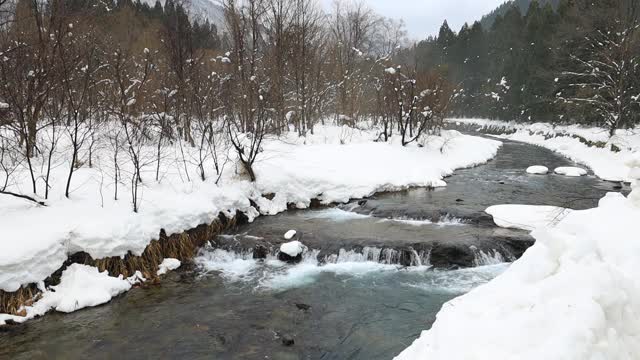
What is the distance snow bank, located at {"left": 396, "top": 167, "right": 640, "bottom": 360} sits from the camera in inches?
114

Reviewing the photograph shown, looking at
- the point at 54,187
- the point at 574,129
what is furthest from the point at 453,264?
the point at 574,129

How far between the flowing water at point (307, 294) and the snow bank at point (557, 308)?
Answer: 2.03 meters

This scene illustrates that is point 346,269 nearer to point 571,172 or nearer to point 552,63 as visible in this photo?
point 571,172

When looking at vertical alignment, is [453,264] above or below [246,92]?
below

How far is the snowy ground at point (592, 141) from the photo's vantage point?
628 inches

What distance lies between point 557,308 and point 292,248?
227 inches

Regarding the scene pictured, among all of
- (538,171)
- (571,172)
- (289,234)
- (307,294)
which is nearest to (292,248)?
(289,234)

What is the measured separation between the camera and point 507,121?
4122 centimetres

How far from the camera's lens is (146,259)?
7.70 meters

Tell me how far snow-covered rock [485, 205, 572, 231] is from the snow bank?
4996mm

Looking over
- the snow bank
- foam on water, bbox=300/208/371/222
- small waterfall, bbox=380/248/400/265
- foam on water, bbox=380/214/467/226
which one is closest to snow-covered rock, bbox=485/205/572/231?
foam on water, bbox=380/214/467/226

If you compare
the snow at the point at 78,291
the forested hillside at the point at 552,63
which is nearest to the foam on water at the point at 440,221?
the snow at the point at 78,291

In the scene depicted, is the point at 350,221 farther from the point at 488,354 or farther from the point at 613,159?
the point at 613,159

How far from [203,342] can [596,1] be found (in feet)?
101
